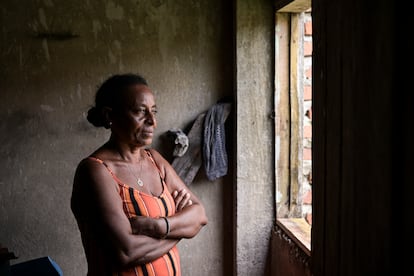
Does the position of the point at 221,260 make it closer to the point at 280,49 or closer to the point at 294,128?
the point at 294,128

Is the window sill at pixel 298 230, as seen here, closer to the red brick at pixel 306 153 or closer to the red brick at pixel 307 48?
the red brick at pixel 306 153

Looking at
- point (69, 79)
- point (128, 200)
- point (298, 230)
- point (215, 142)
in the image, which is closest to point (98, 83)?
point (69, 79)

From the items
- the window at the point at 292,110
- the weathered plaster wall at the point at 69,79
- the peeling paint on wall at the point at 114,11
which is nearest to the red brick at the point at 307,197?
the window at the point at 292,110

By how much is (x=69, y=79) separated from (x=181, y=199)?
1311 mm

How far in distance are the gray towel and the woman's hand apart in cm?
84

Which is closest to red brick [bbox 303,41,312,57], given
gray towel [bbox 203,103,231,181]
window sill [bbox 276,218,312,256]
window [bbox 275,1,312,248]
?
window [bbox 275,1,312,248]

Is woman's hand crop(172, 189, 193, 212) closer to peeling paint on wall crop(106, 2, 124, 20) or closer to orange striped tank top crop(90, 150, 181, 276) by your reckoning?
orange striped tank top crop(90, 150, 181, 276)

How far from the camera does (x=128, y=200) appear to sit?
71.4 inches

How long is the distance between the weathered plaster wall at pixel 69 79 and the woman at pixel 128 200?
0.99m

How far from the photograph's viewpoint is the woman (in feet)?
5.67
